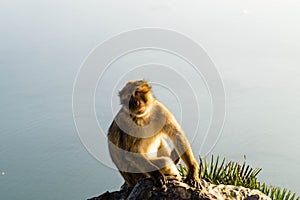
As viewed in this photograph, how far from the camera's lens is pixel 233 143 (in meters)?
57.6

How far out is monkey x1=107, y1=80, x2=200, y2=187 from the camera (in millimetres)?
4914

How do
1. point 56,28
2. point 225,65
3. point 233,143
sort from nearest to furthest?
1. point 233,143
2. point 225,65
3. point 56,28

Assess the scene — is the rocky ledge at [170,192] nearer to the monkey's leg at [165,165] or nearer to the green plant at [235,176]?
the monkey's leg at [165,165]

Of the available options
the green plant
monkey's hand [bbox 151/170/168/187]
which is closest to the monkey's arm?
monkey's hand [bbox 151/170/168/187]

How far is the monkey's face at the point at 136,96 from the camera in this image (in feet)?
15.9

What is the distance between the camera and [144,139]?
17.2 feet

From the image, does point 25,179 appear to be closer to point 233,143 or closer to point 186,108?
point 233,143

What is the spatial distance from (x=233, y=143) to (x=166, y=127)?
175ft

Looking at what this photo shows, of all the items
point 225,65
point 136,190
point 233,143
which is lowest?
point 136,190

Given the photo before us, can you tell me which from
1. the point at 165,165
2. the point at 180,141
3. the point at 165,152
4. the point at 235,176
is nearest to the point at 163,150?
the point at 165,152

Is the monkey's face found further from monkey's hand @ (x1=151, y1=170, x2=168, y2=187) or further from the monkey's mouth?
monkey's hand @ (x1=151, y1=170, x2=168, y2=187)

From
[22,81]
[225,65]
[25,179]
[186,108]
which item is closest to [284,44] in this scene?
[225,65]

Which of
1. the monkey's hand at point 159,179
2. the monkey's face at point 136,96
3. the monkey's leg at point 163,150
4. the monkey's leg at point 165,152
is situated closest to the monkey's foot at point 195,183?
the monkey's hand at point 159,179

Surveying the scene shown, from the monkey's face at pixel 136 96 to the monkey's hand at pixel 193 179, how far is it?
84cm
